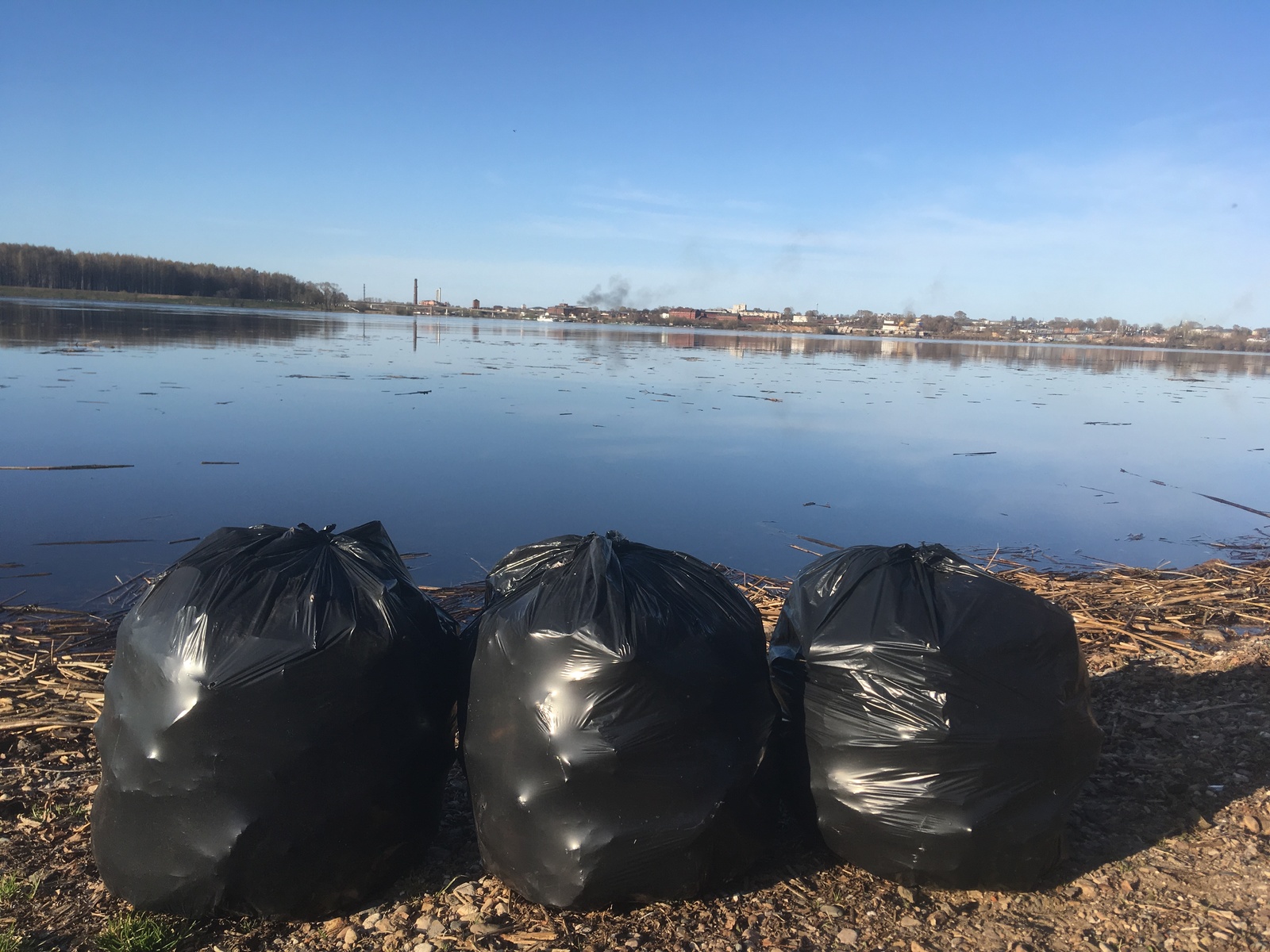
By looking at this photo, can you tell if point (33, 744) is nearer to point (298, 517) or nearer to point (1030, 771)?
point (1030, 771)

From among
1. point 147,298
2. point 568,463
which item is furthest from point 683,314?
point 568,463

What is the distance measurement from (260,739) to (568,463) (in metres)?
7.14

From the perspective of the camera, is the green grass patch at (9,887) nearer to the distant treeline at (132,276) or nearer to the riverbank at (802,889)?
the riverbank at (802,889)

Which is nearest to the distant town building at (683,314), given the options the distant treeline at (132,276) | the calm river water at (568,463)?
the distant treeline at (132,276)

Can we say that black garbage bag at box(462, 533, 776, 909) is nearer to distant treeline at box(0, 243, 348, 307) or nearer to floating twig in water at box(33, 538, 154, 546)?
floating twig in water at box(33, 538, 154, 546)

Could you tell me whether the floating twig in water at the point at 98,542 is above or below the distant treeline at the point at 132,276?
below

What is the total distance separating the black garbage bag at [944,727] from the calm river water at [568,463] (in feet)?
11.6

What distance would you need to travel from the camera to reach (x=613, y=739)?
1989mm

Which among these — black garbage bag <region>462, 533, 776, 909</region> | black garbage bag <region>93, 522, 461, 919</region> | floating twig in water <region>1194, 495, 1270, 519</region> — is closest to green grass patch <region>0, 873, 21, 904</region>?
black garbage bag <region>93, 522, 461, 919</region>

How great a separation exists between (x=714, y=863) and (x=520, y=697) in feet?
2.19

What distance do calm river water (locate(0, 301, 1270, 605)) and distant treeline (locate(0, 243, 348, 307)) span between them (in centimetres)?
7570

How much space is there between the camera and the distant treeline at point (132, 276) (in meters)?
78.8

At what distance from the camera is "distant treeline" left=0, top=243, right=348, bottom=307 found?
7881cm

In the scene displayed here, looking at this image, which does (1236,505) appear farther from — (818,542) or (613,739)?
(613,739)
